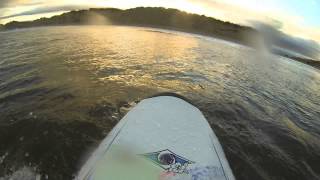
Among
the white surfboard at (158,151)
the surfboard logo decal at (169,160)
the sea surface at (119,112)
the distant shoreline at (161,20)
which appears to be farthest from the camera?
the distant shoreline at (161,20)

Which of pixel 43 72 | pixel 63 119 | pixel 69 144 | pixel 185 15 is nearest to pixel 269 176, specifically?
pixel 69 144

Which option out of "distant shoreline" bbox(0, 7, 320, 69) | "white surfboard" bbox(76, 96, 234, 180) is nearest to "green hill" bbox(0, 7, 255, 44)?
"distant shoreline" bbox(0, 7, 320, 69)

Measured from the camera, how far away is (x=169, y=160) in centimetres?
878

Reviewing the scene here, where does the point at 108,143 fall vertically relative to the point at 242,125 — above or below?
above

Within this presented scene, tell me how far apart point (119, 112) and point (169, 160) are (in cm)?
591

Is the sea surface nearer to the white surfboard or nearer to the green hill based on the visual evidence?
the white surfboard

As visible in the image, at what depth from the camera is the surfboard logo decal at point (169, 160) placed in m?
8.52

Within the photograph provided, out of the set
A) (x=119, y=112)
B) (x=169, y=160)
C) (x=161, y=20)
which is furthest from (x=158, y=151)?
(x=161, y=20)

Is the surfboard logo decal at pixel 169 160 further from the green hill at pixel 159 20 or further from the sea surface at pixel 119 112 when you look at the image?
the green hill at pixel 159 20

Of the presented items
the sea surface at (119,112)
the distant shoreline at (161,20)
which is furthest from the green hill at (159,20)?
the sea surface at (119,112)

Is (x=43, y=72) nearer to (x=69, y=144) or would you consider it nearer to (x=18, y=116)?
(x=18, y=116)

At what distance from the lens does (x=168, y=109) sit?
481 inches

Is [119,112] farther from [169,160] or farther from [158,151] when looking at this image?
[169,160]

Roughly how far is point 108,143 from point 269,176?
5.28 m
